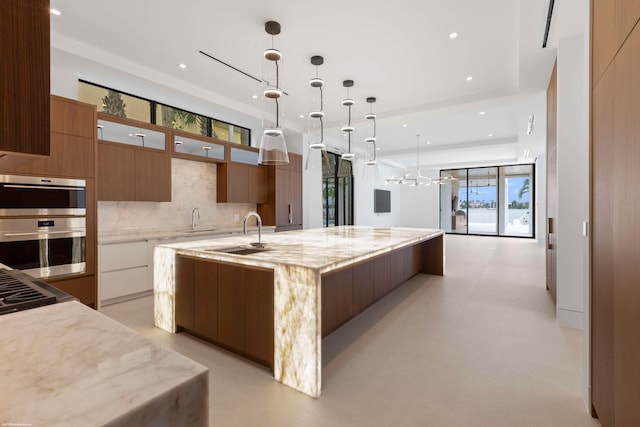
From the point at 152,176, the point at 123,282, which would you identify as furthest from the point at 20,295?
the point at 152,176

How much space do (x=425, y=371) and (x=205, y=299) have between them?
6.24 ft

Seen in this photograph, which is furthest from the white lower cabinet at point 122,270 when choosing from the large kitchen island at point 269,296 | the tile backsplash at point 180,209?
the large kitchen island at point 269,296

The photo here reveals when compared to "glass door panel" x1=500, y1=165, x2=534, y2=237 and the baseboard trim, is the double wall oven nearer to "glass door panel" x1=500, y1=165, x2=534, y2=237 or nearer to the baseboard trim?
the baseboard trim

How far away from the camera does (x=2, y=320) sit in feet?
3.25

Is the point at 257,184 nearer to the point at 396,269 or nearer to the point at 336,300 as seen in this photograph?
the point at 396,269

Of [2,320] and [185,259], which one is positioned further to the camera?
[185,259]

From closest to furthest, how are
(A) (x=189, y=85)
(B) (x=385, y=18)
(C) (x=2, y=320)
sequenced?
(C) (x=2, y=320), (B) (x=385, y=18), (A) (x=189, y=85)

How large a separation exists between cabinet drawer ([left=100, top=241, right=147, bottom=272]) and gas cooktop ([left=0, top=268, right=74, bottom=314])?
2352 millimetres

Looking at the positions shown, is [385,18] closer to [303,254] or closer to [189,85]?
Answer: [303,254]

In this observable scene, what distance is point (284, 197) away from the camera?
6.67 metres

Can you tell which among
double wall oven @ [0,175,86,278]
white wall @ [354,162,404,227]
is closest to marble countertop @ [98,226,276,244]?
double wall oven @ [0,175,86,278]

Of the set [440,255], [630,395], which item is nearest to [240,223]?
[440,255]

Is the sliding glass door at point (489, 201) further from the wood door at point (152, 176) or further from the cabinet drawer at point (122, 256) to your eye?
the cabinet drawer at point (122, 256)

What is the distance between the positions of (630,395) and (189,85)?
5462 millimetres
